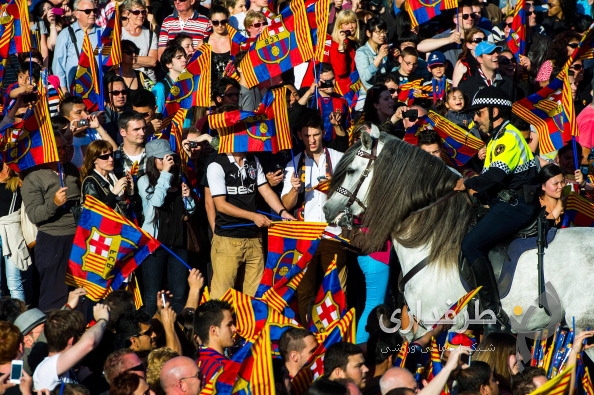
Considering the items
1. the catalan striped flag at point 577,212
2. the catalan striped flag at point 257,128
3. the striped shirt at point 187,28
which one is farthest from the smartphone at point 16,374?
the striped shirt at point 187,28

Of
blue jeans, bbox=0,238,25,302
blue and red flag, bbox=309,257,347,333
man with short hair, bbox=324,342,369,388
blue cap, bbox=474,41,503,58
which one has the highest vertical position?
blue cap, bbox=474,41,503,58

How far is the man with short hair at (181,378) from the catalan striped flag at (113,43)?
330 inches

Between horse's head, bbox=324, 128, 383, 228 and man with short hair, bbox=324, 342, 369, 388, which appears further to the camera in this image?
horse's head, bbox=324, 128, 383, 228

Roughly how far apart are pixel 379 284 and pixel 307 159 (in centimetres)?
196

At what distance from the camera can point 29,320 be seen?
1244cm

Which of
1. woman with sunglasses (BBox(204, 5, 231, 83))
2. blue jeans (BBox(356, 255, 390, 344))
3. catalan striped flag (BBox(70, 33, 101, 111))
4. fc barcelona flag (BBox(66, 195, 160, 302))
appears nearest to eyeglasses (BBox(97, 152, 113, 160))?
fc barcelona flag (BBox(66, 195, 160, 302))

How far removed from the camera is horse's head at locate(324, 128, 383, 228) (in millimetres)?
13578

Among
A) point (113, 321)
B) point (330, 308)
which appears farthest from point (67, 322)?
point (330, 308)

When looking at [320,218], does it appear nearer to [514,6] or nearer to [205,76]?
[205,76]

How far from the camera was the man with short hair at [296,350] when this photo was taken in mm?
12070

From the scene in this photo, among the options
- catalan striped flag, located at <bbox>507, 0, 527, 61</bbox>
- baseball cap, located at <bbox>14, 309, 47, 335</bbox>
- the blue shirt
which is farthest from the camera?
catalan striped flag, located at <bbox>507, 0, 527, 61</bbox>

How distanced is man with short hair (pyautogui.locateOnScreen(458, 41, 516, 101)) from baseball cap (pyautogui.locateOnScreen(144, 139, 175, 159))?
5.49 metres

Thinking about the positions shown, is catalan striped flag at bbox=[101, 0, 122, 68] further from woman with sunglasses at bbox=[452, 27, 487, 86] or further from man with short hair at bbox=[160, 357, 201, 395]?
man with short hair at bbox=[160, 357, 201, 395]

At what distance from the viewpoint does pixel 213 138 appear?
1633cm
